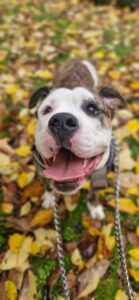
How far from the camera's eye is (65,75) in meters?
3.97

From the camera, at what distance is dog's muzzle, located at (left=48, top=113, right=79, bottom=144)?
7.73 ft

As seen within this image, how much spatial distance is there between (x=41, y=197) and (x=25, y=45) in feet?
10.8

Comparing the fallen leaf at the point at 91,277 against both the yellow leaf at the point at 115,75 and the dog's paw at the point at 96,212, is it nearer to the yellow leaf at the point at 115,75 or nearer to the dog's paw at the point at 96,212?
the dog's paw at the point at 96,212

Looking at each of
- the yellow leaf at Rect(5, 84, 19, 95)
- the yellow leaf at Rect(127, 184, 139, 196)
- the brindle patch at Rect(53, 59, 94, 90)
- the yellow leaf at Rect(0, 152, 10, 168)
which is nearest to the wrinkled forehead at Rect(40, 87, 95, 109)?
the brindle patch at Rect(53, 59, 94, 90)

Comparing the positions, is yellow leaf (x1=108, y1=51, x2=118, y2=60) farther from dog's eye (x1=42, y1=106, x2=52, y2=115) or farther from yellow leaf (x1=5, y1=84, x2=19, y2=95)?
dog's eye (x1=42, y1=106, x2=52, y2=115)

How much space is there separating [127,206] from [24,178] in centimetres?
101

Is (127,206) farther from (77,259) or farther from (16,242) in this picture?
(16,242)

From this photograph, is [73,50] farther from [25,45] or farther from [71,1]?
[71,1]

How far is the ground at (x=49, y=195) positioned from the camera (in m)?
3.05

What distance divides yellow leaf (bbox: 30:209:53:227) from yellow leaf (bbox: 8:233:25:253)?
0.57 ft

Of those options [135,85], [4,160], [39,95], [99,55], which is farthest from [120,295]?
[99,55]

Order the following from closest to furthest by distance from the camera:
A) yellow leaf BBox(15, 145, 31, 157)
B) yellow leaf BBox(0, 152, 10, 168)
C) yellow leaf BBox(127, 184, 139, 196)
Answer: yellow leaf BBox(127, 184, 139, 196) < yellow leaf BBox(0, 152, 10, 168) < yellow leaf BBox(15, 145, 31, 157)

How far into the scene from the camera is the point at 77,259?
319cm

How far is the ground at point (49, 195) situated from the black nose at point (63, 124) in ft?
4.08
